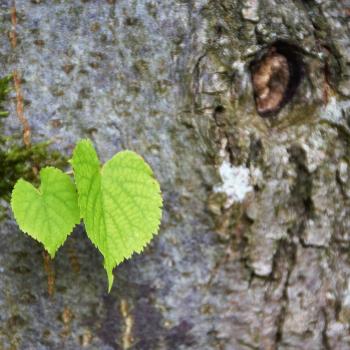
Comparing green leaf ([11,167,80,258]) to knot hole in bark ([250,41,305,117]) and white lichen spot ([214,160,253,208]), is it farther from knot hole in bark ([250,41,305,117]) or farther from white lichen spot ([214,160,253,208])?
knot hole in bark ([250,41,305,117])

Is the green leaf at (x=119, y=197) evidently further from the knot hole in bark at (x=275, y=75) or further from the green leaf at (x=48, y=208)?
the knot hole in bark at (x=275, y=75)

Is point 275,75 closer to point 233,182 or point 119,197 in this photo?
point 233,182

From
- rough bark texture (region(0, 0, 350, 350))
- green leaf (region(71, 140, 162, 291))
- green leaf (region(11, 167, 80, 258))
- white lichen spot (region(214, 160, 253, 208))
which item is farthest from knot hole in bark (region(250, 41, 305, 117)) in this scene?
green leaf (region(11, 167, 80, 258))

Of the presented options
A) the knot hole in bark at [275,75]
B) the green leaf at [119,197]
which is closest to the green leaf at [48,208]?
the green leaf at [119,197]

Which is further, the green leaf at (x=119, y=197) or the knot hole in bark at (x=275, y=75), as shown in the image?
the knot hole in bark at (x=275, y=75)

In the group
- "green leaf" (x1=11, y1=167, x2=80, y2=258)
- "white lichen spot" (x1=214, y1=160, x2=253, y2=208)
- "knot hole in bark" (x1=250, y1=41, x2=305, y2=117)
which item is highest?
"knot hole in bark" (x1=250, y1=41, x2=305, y2=117)

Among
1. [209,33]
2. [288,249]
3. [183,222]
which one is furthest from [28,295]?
[209,33]

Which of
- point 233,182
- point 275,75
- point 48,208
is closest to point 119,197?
point 48,208
